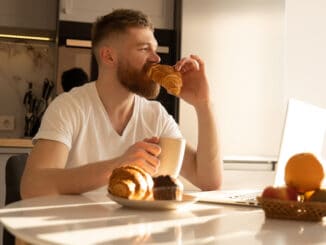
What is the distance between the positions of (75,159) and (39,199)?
0.45 m

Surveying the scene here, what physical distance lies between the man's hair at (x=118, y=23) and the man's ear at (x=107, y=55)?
0.05 m

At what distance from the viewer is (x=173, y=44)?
119 inches

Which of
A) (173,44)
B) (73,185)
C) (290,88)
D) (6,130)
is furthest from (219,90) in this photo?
(73,185)

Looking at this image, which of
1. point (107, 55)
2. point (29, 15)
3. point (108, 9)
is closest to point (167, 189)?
point (107, 55)

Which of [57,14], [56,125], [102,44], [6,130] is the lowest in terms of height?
[6,130]

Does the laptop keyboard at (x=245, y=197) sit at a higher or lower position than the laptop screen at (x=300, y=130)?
lower

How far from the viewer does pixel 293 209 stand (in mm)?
958

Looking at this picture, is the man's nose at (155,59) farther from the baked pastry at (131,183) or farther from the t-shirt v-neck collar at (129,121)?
the baked pastry at (131,183)

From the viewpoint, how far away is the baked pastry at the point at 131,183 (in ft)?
3.25

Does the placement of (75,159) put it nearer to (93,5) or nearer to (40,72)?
(93,5)

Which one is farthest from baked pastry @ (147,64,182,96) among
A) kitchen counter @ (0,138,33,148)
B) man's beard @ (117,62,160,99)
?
kitchen counter @ (0,138,33,148)

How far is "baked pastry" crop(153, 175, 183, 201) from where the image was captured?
3.44 feet

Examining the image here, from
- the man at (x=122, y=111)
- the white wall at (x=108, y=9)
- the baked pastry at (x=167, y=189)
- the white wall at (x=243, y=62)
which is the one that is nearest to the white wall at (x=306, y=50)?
the white wall at (x=243, y=62)

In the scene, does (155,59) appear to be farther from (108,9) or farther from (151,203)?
(108,9)
